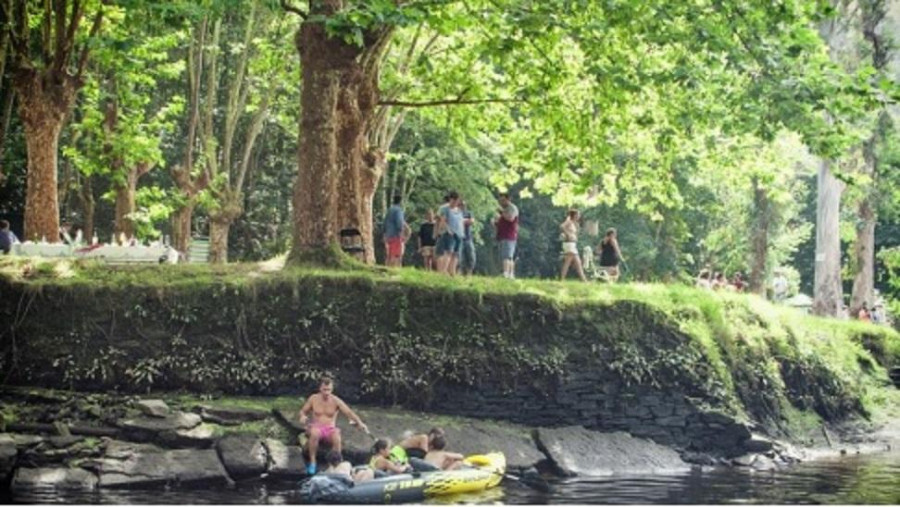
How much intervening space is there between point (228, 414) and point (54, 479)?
2837 mm

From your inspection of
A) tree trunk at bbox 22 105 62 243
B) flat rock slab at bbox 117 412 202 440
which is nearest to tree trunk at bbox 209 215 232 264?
tree trunk at bbox 22 105 62 243

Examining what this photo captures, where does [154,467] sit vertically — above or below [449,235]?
below

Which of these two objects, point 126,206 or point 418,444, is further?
point 126,206

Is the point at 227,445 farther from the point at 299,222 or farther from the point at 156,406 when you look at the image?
the point at 299,222

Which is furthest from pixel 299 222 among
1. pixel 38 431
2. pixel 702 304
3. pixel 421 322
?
pixel 702 304

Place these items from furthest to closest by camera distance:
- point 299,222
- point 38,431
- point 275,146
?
point 275,146, point 299,222, point 38,431

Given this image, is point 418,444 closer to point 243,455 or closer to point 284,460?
point 284,460

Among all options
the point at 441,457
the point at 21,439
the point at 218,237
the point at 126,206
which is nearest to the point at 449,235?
the point at 441,457

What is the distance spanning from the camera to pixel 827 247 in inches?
1160

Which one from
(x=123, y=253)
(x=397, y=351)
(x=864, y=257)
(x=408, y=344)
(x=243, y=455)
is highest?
(x=864, y=257)

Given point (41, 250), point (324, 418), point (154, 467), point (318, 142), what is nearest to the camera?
point (154, 467)

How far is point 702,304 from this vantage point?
21828mm

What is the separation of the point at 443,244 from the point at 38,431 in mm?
7852

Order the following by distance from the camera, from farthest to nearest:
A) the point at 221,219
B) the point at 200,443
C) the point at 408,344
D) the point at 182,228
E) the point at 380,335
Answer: the point at 182,228, the point at 221,219, the point at 408,344, the point at 380,335, the point at 200,443
